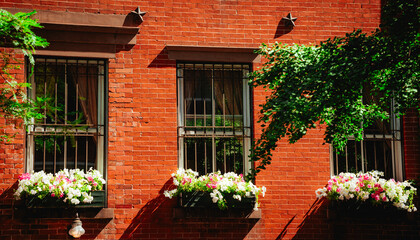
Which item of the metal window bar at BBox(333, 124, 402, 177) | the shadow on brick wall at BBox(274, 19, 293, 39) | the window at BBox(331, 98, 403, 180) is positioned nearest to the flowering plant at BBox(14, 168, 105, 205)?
the shadow on brick wall at BBox(274, 19, 293, 39)

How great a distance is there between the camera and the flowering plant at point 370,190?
26.7 feet

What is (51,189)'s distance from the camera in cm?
751

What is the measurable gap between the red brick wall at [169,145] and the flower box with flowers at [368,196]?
1.21 feet

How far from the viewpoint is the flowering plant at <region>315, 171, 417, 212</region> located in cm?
814

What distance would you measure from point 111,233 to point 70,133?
1.84m

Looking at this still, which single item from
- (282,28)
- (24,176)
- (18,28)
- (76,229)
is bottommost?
(76,229)

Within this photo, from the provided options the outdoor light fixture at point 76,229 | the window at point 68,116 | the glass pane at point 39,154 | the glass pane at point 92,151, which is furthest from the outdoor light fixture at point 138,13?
the outdoor light fixture at point 76,229

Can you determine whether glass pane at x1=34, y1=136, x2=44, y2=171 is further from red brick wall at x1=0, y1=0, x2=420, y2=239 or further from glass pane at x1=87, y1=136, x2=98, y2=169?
glass pane at x1=87, y1=136, x2=98, y2=169

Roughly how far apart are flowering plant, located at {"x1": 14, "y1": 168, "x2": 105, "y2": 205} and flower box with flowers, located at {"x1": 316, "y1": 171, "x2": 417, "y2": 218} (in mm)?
3994

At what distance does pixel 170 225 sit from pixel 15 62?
149 inches

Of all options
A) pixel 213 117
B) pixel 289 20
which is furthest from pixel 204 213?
pixel 289 20

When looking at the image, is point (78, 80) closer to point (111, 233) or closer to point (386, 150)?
point (111, 233)

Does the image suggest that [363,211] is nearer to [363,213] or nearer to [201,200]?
[363,213]

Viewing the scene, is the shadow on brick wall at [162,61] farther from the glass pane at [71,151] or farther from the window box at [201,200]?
the window box at [201,200]
